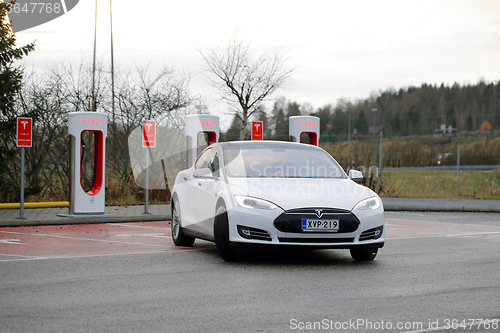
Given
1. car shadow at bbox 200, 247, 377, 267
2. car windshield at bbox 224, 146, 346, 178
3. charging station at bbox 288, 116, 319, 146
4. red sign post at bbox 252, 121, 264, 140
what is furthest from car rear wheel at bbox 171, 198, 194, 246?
charging station at bbox 288, 116, 319, 146

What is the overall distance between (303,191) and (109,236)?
5177 millimetres

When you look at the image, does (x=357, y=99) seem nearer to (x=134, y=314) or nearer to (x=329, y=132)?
(x=329, y=132)

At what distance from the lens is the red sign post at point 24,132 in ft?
46.0

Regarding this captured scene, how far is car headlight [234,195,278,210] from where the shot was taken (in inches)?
294

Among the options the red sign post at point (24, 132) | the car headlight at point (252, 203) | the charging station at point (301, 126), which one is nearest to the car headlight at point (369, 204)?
the car headlight at point (252, 203)

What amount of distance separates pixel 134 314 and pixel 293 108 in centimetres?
7973

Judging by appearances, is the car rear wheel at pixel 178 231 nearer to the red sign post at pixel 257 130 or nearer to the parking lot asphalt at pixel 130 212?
the parking lot asphalt at pixel 130 212

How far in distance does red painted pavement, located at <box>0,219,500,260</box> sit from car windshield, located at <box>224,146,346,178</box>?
5.92ft

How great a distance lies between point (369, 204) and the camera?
7.90 m

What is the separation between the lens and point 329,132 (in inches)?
3497

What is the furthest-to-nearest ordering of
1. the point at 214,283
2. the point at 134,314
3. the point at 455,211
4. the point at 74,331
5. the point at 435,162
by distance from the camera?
the point at 435,162, the point at 455,211, the point at 214,283, the point at 134,314, the point at 74,331

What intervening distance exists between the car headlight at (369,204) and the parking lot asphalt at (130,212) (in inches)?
312

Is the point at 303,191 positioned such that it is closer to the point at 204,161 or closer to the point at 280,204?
the point at 280,204

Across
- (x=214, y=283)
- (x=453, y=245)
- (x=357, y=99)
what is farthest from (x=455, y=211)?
(x=357, y=99)
